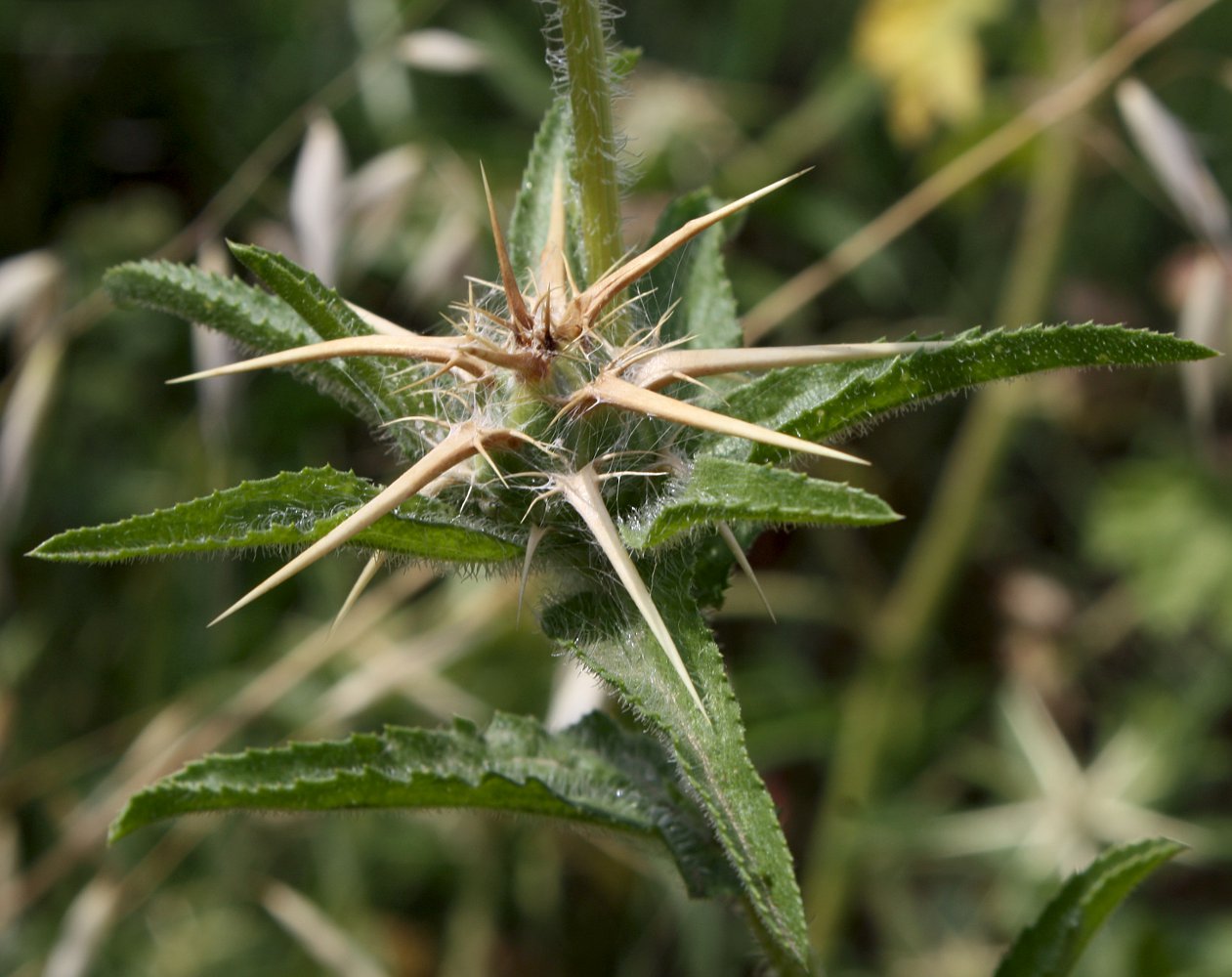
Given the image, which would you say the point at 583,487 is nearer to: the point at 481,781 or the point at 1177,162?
the point at 481,781

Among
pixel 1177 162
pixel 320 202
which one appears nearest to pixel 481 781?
pixel 320 202

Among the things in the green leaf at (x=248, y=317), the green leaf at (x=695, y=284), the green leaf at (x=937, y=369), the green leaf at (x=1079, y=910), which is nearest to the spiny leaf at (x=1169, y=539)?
the green leaf at (x=1079, y=910)

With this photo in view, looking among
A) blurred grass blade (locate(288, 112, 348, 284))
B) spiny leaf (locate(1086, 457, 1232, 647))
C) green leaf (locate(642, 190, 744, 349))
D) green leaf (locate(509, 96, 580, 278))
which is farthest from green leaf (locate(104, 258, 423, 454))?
spiny leaf (locate(1086, 457, 1232, 647))

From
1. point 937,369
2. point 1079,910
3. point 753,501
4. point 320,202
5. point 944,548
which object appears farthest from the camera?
point 944,548


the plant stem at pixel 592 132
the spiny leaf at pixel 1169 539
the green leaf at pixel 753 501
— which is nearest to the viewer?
the green leaf at pixel 753 501

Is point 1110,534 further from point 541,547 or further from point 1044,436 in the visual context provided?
point 541,547

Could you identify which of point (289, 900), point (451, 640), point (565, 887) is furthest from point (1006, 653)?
point (289, 900)

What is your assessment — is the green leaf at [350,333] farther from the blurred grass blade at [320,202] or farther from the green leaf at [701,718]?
the blurred grass blade at [320,202]
